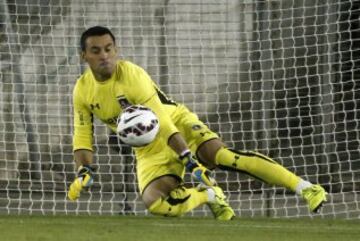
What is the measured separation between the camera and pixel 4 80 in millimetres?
7875

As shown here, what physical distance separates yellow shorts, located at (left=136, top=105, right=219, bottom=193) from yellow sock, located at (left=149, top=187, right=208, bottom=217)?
0.53 ft

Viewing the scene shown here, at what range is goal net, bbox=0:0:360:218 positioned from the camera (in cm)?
757

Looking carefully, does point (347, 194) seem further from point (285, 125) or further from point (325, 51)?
point (325, 51)

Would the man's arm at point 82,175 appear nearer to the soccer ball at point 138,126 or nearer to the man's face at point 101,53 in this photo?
the soccer ball at point 138,126

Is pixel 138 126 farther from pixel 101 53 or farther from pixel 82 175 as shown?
pixel 101 53

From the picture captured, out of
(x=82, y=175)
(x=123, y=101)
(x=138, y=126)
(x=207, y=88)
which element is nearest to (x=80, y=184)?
(x=82, y=175)

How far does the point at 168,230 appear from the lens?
16.6ft

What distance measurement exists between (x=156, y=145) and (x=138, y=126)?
77cm

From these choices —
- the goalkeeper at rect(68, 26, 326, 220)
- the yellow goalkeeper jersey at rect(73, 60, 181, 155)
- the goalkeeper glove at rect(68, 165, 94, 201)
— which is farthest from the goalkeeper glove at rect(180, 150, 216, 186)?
the goalkeeper glove at rect(68, 165, 94, 201)

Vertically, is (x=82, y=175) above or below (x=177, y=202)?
above

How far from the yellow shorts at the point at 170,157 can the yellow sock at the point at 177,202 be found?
161 mm

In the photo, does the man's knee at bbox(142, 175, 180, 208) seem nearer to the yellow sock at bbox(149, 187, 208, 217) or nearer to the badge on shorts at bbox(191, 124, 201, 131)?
the yellow sock at bbox(149, 187, 208, 217)

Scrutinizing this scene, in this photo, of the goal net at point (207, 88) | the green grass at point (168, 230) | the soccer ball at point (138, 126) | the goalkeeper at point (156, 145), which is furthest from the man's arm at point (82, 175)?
the goal net at point (207, 88)

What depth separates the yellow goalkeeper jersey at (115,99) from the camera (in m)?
5.35
